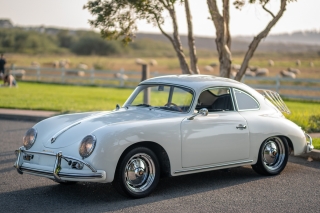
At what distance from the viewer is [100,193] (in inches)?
314

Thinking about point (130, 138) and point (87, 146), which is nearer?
point (87, 146)

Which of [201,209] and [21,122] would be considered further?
[21,122]

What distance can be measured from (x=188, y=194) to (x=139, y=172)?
2.56 ft

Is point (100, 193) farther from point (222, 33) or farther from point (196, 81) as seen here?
point (222, 33)

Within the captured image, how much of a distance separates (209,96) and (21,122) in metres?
8.50

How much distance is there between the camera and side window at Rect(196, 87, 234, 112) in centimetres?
902

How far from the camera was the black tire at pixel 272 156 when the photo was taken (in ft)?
29.8

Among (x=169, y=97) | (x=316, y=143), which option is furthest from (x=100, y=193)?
(x=316, y=143)

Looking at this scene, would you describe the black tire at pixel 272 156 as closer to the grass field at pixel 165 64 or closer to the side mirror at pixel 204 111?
the side mirror at pixel 204 111

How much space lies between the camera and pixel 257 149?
8961 millimetres

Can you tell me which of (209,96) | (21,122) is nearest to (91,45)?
(21,122)

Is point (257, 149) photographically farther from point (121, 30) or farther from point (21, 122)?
point (21, 122)

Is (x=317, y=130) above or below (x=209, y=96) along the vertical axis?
below

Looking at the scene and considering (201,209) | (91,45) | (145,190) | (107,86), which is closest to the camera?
(201,209)
